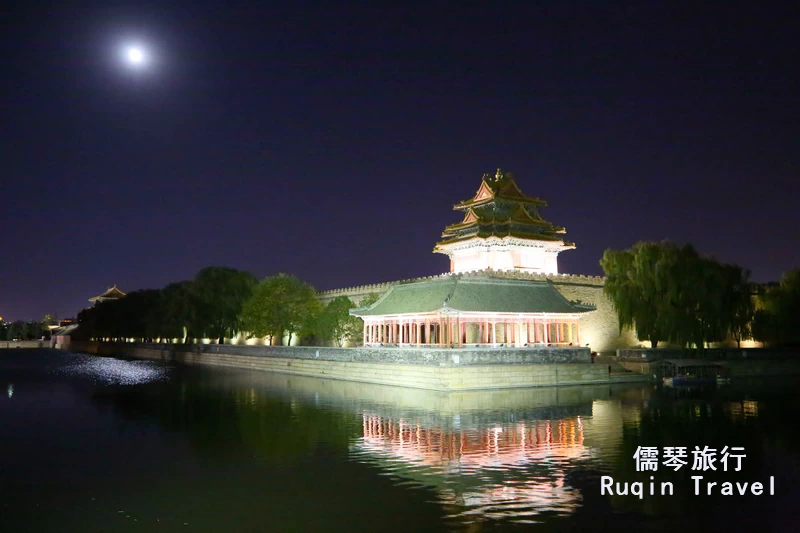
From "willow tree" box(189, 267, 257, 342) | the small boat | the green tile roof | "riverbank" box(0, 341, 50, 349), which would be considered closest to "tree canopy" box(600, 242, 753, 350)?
the green tile roof

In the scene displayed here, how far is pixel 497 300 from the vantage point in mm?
36156

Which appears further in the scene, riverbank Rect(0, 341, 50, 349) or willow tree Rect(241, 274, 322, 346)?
riverbank Rect(0, 341, 50, 349)

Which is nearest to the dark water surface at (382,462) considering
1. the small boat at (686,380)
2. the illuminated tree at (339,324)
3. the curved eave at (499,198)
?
the small boat at (686,380)

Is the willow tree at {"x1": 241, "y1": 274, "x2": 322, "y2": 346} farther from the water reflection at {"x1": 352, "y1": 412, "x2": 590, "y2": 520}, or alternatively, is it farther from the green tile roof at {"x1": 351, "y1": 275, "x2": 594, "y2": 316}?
the water reflection at {"x1": 352, "y1": 412, "x2": 590, "y2": 520}

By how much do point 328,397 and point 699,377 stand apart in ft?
58.1

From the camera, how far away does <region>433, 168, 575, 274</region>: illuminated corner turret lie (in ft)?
162

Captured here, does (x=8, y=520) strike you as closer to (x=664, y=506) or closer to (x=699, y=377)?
(x=664, y=506)

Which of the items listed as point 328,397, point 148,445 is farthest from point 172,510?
point 328,397

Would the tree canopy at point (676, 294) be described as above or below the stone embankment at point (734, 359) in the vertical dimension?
above

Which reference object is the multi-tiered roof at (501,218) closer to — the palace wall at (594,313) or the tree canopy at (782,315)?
the palace wall at (594,313)

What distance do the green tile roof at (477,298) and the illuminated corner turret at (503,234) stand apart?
31.2 feet

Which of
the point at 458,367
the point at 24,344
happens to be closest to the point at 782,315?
the point at 458,367

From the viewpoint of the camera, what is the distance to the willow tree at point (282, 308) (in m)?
51.5

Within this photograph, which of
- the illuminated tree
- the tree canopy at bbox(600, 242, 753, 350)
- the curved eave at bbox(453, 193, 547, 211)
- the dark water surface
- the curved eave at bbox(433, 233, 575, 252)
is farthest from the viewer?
the curved eave at bbox(453, 193, 547, 211)
